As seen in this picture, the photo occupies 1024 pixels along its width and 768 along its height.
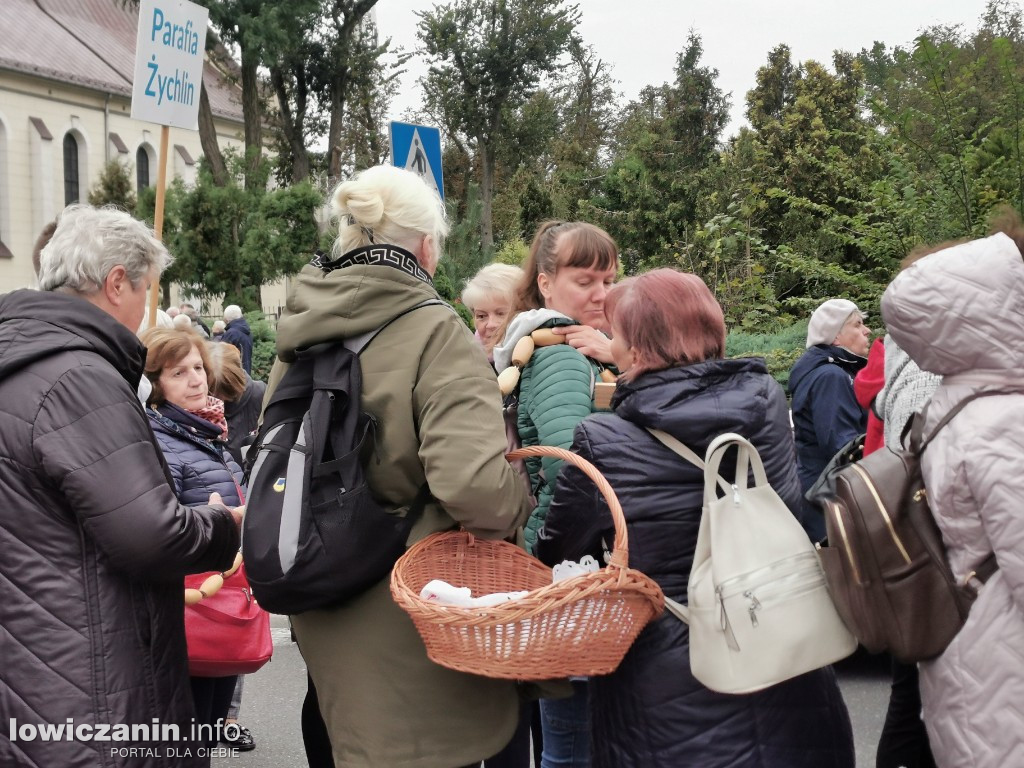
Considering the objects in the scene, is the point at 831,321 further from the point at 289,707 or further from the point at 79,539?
the point at 79,539

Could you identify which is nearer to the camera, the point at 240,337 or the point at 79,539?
the point at 79,539

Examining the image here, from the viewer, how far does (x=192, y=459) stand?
3.62m

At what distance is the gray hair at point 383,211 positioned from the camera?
8.96 feet

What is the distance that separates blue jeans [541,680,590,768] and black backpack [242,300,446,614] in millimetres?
1078

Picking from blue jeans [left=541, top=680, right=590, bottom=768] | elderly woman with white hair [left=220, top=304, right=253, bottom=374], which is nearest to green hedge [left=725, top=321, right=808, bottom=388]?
blue jeans [left=541, top=680, right=590, bottom=768]

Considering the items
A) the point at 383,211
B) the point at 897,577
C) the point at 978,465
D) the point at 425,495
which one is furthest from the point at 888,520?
the point at 383,211

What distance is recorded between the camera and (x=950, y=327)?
2191 mm

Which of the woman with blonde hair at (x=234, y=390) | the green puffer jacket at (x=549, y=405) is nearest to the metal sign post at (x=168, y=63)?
the woman with blonde hair at (x=234, y=390)

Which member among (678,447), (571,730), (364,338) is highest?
(364,338)

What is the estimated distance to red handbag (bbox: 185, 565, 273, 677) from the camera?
135 inches

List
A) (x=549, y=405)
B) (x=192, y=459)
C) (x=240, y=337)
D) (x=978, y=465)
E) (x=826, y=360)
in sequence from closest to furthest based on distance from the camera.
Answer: (x=978, y=465) < (x=549, y=405) < (x=192, y=459) < (x=826, y=360) < (x=240, y=337)

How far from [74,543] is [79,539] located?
0.05ft

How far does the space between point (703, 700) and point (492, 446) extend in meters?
0.78

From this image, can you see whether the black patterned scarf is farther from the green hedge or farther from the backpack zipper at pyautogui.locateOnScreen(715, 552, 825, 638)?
the green hedge
